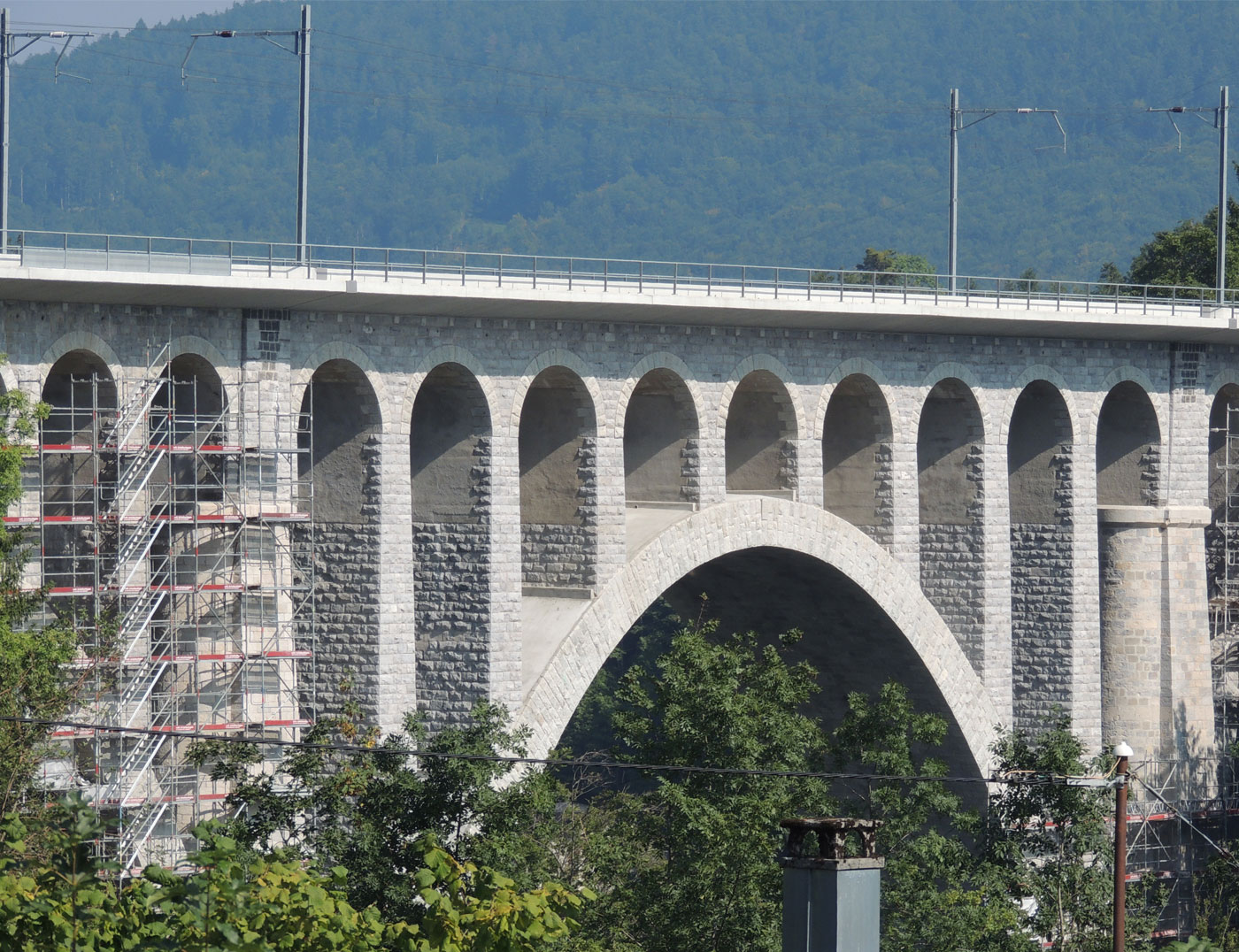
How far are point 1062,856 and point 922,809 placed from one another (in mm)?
2573

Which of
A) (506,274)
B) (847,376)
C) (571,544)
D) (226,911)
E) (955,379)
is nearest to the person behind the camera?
(226,911)

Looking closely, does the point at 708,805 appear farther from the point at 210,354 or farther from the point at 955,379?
the point at 955,379

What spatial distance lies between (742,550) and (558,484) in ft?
14.8

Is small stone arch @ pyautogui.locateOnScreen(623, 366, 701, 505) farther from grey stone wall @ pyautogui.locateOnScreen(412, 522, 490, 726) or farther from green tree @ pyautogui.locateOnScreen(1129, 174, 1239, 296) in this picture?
green tree @ pyautogui.locateOnScreen(1129, 174, 1239, 296)

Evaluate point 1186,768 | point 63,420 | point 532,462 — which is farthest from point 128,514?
point 1186,768

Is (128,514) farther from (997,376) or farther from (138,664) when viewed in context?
(997,376)

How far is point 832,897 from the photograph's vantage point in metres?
15.9

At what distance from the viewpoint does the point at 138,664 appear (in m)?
31.2

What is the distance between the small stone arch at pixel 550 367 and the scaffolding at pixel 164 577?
172 inches

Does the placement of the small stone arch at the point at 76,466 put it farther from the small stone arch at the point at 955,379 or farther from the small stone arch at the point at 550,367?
the small stone arch at the point at 955,379

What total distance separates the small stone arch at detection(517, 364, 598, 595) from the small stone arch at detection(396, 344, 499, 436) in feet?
5.78

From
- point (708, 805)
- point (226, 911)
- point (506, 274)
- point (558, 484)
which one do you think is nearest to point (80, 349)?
point (506, 274)

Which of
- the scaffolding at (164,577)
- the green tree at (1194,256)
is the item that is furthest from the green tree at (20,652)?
the green tree at (1194,256)

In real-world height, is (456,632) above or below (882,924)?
above
